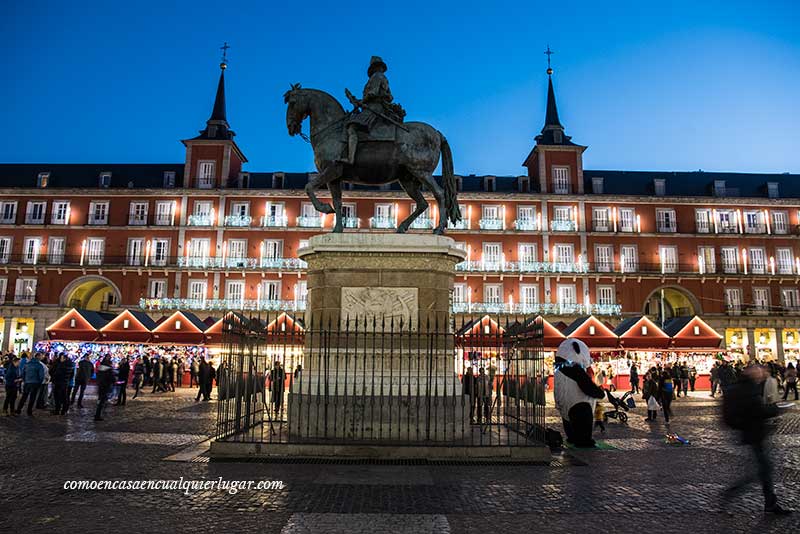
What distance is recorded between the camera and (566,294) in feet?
135

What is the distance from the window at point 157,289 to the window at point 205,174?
7.59 metres

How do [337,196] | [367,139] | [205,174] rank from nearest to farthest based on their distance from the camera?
1. [367,139]
2. [337,196]
3. [205,174]

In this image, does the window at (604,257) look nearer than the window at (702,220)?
Yes

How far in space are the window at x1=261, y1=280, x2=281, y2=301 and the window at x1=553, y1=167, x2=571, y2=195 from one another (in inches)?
844

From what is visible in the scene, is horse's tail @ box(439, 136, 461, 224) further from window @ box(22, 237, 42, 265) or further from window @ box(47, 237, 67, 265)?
window @ box(22, 237, 42, 265)

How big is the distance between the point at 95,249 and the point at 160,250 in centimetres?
483

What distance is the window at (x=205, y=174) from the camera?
4300 centimetres

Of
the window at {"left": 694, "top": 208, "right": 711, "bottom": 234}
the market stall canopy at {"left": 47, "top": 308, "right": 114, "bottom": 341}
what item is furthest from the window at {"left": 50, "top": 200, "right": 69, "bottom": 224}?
the window at {"left": 694, "top": 208, "right": 711, "bottom": 234}

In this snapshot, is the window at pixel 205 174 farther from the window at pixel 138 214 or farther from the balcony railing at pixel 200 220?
the window at pixel 138 214

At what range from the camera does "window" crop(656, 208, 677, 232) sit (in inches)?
1677

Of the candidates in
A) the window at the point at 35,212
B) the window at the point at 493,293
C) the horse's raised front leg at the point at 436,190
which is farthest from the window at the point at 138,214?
the horse's raised front leg at the point at 436,190

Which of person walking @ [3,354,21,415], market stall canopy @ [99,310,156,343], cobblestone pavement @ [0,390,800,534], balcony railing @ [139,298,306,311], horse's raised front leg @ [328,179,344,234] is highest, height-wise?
balcony railing @ [139,298,306,311]

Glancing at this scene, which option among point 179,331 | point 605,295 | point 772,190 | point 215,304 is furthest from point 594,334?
point 772,190

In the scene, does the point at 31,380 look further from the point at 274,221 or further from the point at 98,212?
the point at 98,212
